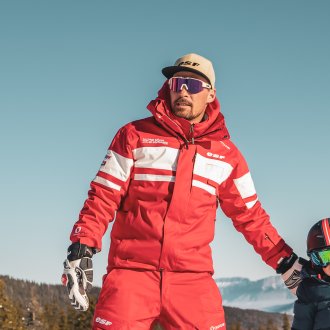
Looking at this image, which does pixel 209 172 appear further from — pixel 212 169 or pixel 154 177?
pixel 154 177

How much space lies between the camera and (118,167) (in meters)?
6.20

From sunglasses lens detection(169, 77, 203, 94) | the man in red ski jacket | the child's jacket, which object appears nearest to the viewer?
the man in red ski jacket

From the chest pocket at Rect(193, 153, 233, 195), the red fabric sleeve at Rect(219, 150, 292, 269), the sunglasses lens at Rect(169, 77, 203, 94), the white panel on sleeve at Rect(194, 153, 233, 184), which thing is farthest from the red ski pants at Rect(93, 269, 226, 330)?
the sunglasses lens at Rect(169, 77, 203, 94)

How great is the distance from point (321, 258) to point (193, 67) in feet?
8.00

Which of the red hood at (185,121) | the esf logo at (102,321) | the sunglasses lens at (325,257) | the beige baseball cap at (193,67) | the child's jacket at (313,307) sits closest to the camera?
the esf logo at (102,321)

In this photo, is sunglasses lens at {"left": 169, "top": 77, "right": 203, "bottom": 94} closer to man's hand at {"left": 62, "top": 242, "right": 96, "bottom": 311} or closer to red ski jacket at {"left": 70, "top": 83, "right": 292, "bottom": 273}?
red ski jacket at {"left": 70, "top": 83, "right": 292, "bottom": 273}

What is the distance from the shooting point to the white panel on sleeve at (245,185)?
22.4ft

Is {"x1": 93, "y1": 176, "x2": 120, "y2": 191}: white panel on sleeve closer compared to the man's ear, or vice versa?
{"x1": 93, "y1": 176, "x2": 120, "y2": 191}: white panel on sleeve

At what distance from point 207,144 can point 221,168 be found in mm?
343

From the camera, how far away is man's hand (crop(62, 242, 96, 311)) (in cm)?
566

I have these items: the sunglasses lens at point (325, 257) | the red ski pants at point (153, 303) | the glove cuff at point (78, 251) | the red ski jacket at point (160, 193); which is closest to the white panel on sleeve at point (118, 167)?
the red ski jacket at point (160, 193)

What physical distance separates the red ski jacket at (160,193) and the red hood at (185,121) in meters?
0.01

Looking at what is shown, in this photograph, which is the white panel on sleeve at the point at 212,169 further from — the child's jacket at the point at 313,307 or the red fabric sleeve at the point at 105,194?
the child's jacket at the point at 313,307

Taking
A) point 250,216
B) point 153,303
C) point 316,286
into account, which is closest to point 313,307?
point 316,286
